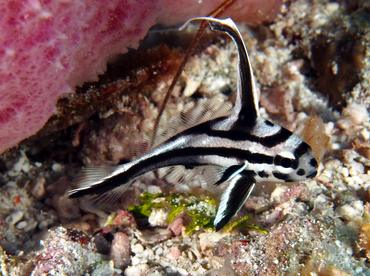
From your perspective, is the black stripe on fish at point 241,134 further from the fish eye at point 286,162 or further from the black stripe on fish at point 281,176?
the black stripe on fish at point 281,176

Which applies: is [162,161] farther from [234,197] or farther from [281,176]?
[281,176]

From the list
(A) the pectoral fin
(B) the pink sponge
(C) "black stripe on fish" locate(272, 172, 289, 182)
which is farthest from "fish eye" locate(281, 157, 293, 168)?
(B) the pink sponge

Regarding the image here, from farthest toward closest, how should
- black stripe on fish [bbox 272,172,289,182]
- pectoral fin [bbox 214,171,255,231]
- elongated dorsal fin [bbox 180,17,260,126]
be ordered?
black stripe on fish [bbox 272,172,289,182], pectoral fin [bbox 214,171,255,231], elongated dorsal fin [bbox 180,17,260,126]

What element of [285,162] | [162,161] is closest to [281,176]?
[285,162]

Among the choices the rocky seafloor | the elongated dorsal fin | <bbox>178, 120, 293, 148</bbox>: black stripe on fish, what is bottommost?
the rocky seafloor

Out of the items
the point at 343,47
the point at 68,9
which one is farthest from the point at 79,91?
the point at 343,47

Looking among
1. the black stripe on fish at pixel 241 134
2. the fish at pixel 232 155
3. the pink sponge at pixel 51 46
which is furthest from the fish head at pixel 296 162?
the pink sponge at pixel 51 46

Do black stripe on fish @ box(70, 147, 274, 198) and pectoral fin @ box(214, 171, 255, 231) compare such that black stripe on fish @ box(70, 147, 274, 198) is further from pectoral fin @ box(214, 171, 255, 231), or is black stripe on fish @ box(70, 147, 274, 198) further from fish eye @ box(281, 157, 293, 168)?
fish eye @ box(281, 157, 293, 168)
